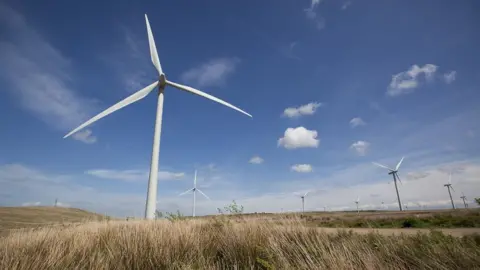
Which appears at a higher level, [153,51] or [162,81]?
[153,51]

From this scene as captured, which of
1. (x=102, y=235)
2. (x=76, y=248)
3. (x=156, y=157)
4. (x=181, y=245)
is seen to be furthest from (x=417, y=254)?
(x=156, y=157)

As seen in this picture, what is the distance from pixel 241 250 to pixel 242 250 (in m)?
0.06

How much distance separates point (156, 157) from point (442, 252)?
22.2 meters

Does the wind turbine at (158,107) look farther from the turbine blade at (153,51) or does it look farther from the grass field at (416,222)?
the grass field at (416,222)

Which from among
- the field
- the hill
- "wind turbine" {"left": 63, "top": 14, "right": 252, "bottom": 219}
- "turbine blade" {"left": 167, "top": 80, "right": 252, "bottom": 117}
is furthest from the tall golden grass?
"turbine blade" {"left": 167, "top": 80, "right": 252, "bottom": 117}

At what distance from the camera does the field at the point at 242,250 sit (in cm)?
563

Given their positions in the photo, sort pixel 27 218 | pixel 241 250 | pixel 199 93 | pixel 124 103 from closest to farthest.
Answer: pixel 241 250 → pixel 124 103 → pixel 199 93 → pixel 27 218

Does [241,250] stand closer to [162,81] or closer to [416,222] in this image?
[162,81]

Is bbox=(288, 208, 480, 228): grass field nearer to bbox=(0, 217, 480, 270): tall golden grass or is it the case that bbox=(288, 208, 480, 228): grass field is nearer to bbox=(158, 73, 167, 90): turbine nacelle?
bbox=(0, 217, 480, 270): tall golden grass

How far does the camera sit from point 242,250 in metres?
8.30

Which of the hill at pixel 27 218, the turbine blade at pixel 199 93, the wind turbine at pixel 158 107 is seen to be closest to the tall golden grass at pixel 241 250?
the hill at pixel 27 218

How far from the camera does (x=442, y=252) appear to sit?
563 centimetres

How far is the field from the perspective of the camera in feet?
18.5

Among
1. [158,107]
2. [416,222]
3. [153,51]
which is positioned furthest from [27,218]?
[416,222]
